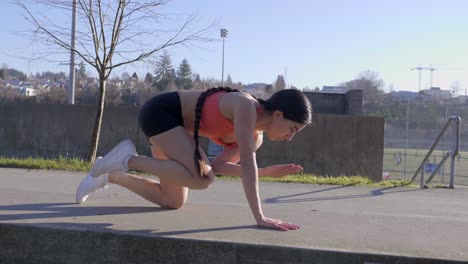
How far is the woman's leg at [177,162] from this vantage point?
156 inches

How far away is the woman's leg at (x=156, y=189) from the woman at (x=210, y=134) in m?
0.01

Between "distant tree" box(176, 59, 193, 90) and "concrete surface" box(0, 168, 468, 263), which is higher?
"distant tree" box(176, 59, 193, 90)

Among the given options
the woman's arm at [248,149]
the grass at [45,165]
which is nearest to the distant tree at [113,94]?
the grass at [45,165]

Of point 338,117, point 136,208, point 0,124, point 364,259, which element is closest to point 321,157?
point 338,117

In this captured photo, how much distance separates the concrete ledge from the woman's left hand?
0.90 metres

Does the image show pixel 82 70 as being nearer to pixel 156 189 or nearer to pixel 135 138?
pixel 135 138

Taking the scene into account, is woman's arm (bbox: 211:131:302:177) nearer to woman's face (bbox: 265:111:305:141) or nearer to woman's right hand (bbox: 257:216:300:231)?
woman's face (bbox: 265:111:305:141)

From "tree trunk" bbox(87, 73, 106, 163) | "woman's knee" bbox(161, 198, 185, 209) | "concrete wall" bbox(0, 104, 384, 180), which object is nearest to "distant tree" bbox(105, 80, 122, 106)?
"concrete wall" bbox(0, 104, 384, 180)

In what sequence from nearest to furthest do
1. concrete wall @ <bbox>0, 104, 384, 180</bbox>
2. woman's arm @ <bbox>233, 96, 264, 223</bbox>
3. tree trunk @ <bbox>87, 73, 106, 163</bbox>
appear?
woman's arm @ <bbox>233, 96, 264, 223</bbox>, tree trunk @ <bbox>87, 73, 106, 163</bbox>, concrete wall @ <bbox>0, 104, 384, 180</bbox>

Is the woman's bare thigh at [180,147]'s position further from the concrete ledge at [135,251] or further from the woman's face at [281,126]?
the concrete ledge at [135,251]

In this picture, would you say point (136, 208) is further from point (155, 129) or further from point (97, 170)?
point (155, 129)

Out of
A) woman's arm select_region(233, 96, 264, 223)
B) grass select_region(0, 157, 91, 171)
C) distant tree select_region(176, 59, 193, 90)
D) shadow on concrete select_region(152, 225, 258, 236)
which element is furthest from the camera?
distant tree select_region(176, 59, 193, 90)

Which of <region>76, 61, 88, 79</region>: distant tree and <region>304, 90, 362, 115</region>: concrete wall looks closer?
<region>76, 61, 88, 79</region>: distant tree

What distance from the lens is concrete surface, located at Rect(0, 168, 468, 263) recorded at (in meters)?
3.34
